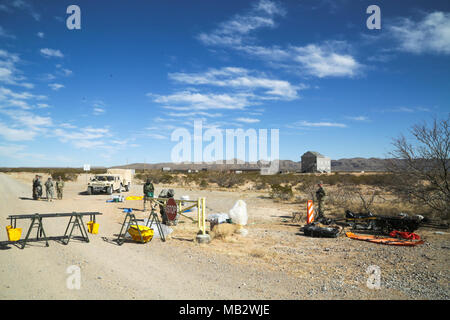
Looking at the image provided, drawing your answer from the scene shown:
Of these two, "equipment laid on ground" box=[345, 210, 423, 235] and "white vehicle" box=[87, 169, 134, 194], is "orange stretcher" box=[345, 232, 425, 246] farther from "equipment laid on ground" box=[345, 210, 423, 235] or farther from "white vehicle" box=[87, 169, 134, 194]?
"white vehicle" box=[87, 169, 134, 194]

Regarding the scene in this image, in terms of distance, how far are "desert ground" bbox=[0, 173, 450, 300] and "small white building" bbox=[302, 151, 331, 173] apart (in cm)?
8264

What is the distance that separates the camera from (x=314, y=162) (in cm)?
9162

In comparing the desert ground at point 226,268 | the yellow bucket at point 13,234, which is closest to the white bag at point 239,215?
the desert ground at point 226,268

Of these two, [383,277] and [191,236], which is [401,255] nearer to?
[383,277]

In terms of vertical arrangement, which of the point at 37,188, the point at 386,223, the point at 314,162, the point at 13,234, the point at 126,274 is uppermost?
the point at 314,162

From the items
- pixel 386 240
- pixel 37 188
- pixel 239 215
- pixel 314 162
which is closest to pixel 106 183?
pixel 37 188

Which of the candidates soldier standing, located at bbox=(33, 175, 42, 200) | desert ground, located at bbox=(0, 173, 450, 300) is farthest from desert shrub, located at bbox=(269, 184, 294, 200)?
soldier standing, located at bbox=(33, 175, 42, 200)

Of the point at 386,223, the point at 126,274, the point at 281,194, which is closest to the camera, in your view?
the point at 126,274

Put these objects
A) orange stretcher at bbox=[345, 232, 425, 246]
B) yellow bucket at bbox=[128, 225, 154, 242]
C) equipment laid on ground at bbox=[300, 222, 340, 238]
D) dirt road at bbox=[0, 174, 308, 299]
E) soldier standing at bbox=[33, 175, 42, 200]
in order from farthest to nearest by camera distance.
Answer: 1. soldier standing at bbox=[33, 175, 42, 200]
2. equipment laid on ground at bbox=[300, 222, 340, 238]
3. orange stretcher at bbox=[345, 232, 425, 246]
4. yellow bucket at bbox=[128, 225, 154, 242]
5. dirt road at bbox=[0, 174, 308, 299]

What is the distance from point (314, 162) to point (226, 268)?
88.6m

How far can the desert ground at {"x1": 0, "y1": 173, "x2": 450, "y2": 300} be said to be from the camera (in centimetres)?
549

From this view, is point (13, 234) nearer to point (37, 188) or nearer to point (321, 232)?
point (321, 232)
